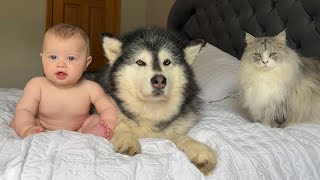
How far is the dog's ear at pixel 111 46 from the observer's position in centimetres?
159

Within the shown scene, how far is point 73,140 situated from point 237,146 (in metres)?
0.57

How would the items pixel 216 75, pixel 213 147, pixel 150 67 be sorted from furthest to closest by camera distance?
pixel 216 75
pixel 150 67
pixel 213 147

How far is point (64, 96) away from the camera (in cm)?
158

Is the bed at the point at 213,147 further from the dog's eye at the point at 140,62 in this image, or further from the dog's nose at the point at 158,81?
the dog's eye at the point at 140,62

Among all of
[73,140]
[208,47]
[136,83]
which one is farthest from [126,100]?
[208,47]

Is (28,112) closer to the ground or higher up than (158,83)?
closer to the ground

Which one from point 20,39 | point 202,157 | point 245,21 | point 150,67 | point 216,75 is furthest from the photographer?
point 20,39

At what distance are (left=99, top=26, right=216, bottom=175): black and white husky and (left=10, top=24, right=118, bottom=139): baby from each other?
73 mm

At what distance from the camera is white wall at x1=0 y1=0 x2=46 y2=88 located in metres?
4.54

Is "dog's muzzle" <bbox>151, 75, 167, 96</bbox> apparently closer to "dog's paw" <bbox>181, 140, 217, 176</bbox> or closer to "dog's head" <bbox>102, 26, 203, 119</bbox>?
"dog's head" <bbox>102, 26, 203, 119</bbox>

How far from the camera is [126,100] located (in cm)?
157

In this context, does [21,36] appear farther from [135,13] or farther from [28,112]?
[28,112]

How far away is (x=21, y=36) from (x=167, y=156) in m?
3.87

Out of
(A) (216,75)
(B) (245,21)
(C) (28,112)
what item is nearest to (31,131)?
(C) (28,112)
